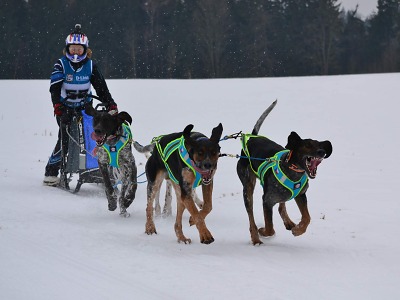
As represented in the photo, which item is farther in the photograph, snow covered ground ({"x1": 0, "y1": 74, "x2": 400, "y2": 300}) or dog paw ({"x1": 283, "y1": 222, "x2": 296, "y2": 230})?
dog paw ({"x1": 283, "y1": 222, "x2": 296, "y2": 230})

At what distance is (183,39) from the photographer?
1790 inches

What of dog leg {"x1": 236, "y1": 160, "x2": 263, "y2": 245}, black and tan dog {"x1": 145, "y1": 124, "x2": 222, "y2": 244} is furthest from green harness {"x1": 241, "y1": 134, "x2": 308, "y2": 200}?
black and tan dog {"x1": 145, "y1": 124, "x2": 222, "y2": 244}

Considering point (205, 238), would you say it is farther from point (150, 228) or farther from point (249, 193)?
point (150, 228)

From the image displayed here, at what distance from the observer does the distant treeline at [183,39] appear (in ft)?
139

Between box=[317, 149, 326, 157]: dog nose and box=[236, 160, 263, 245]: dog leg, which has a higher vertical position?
box=[317, 149, 326, 157]: dog nose

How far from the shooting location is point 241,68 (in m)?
44.2

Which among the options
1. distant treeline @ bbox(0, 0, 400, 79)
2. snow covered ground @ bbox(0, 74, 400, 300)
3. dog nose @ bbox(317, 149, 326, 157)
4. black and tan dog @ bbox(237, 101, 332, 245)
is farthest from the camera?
distant treeline @ bbox(0, 0, 400, 79)

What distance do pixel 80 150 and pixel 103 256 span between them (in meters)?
3.74

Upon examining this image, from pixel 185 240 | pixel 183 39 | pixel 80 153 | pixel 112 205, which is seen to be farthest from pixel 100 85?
pixel 183 39

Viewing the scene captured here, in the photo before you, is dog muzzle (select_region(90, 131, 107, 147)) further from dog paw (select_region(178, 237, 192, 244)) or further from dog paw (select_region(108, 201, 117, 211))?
dog paw (select_region(178, 237, 192, 244))

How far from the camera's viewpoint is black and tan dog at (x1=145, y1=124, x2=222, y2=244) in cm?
581

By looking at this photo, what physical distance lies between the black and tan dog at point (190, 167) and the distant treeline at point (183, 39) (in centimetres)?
3560

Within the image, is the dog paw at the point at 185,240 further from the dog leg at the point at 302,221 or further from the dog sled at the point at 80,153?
the dog sled at the point at 80,153

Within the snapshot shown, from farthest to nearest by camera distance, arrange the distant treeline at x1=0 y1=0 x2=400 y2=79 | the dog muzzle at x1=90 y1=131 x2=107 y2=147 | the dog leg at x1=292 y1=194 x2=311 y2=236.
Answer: the distant treeline at x1=0 y1=0 x2=400 y2=79 → the dog muzzle at x1=90 y1=131 x2=107 y2=147 → the dog leg at x1=292 y1=194 x2=311 y2=236
